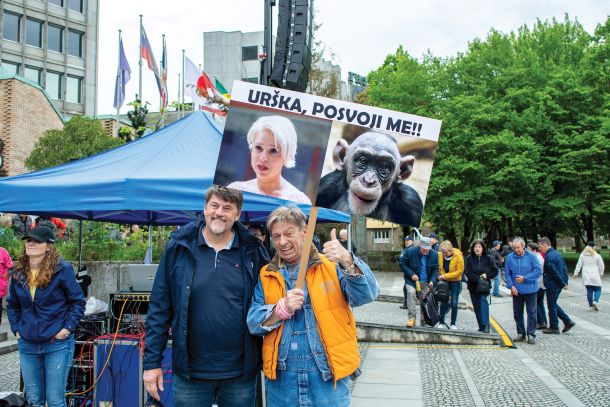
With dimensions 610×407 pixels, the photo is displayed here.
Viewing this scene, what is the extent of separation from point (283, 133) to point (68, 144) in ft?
81.0

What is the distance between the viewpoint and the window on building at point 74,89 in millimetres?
50969

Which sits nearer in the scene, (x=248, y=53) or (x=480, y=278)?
(x=480, y=278)

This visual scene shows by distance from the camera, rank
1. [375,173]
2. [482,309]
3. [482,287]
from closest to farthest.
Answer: [375,173] < [482,287] < [482,309]

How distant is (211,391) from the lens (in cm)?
343

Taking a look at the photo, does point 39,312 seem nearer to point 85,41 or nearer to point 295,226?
point 295,226

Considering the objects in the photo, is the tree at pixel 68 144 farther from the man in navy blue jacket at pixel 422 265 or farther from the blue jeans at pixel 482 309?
the blue jeans at pixel 482 309

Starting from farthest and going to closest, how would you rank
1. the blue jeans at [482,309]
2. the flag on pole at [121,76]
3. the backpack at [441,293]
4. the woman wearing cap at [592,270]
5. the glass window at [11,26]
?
the glass window at [11,26]
the flag on pole at [121,76]
the woman wearing cap at [592,270]
the backpack at [441,293]
the blue jeans at [482,309]

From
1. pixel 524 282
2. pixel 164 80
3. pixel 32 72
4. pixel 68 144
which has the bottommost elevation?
pixel 524 282

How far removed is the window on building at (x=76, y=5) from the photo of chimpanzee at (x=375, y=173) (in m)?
54.0

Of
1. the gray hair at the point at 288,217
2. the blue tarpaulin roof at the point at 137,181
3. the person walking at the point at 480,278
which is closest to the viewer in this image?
the gray hair at the point at 288,217

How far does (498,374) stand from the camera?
8.20 m

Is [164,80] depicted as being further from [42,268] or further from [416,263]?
[42,268]

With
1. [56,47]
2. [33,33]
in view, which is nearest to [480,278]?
[33,33]

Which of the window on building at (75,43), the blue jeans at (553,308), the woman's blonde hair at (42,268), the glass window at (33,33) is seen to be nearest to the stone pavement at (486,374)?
the blue jeans at (553,308)
